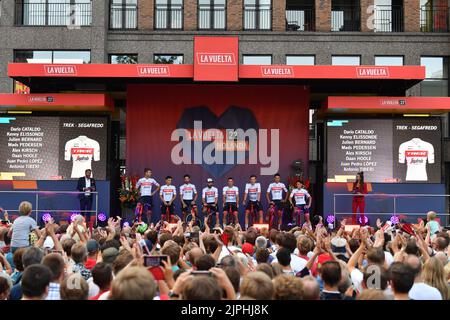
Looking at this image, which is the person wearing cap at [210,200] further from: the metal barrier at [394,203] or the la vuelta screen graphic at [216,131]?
the metal barrier at [394,203]

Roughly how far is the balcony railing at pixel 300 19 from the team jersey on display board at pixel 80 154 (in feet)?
47.0

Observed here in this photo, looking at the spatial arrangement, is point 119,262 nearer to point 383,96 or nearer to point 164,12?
point 383,96

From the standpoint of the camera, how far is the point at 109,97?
77.9 ft

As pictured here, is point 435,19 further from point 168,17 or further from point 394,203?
point 394,203

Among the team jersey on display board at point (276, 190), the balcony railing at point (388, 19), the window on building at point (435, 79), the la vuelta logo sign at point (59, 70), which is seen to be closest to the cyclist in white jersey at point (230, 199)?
the team jersey on display board at point (276, 190)

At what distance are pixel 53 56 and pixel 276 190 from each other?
15386 mm

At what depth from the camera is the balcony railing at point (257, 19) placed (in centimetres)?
3319

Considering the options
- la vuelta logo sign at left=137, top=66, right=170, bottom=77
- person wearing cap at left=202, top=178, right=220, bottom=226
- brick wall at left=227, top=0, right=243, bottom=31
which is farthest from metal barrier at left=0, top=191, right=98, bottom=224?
brick wall at left=227, top=0, right=243, bottom=31

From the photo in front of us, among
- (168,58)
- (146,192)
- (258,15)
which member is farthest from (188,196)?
(258,15)

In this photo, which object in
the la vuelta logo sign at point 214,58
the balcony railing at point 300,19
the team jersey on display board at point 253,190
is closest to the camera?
the la vuelta logo sign at point 214,58

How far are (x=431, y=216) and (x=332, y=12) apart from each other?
20370mm

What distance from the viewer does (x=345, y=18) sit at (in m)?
33.5

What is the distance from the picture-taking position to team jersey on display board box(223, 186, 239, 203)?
22656 mm
